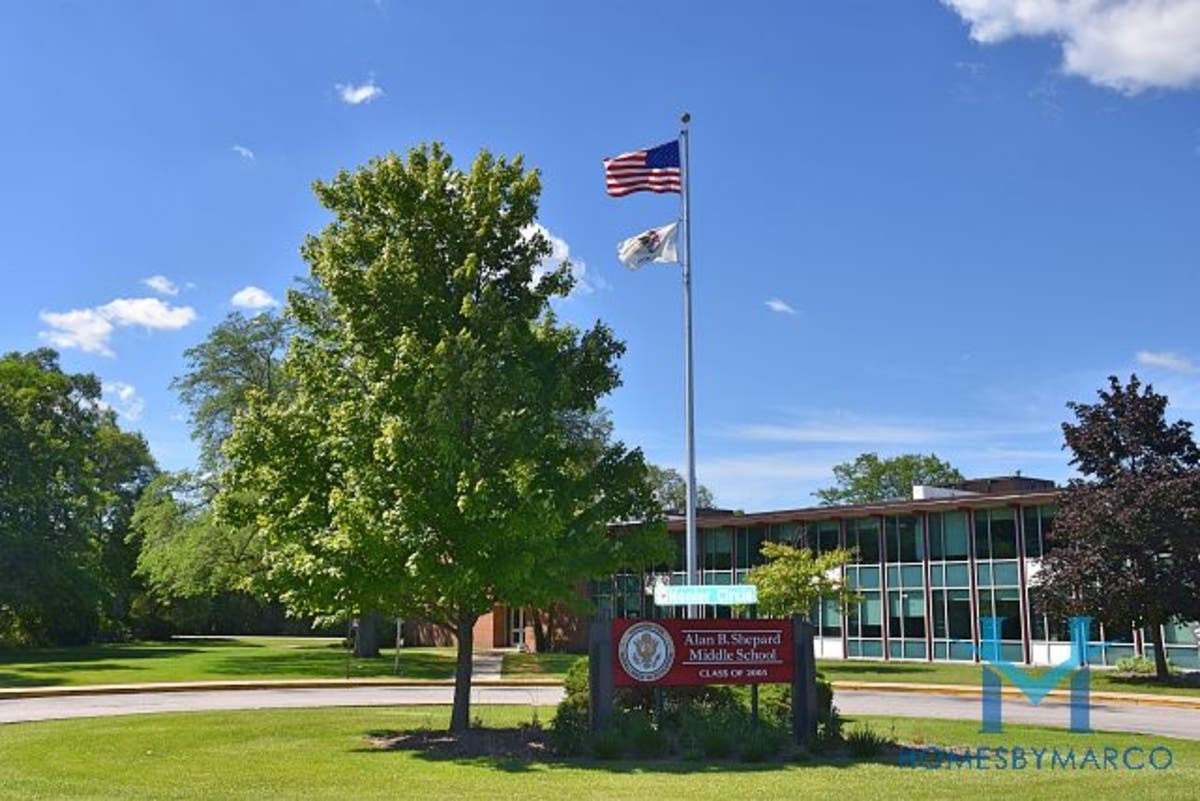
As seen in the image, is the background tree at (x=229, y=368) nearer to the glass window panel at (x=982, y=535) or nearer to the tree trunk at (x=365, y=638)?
the tree trunk at (x=365, y=638)

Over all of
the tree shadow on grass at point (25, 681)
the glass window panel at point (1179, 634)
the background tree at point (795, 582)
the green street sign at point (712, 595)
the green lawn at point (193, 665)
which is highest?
the background tree at point (795, 582)

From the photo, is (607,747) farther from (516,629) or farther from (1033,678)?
(516,629)

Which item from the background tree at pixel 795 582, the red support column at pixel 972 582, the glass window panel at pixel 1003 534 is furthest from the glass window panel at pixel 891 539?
the glass window panel at pixel 1003 534

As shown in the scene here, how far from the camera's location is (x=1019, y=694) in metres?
33.0

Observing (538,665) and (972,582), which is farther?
(538,665)

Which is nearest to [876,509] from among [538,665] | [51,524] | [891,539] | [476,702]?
[891,539]

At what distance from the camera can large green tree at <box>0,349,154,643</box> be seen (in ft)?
176

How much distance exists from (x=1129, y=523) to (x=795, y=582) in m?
13.2

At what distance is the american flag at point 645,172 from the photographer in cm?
2581

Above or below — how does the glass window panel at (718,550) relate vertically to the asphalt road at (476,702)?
above

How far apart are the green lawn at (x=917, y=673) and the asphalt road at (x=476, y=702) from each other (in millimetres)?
4078

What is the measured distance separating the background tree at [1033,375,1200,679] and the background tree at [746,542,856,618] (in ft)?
28.7

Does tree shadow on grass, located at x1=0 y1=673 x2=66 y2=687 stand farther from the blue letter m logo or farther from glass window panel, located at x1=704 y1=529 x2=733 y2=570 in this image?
glass window panel, located at x1=704 y1=529 x2=733 y2=570

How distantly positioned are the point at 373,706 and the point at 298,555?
10.3 m
